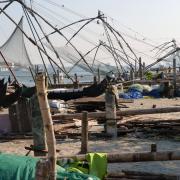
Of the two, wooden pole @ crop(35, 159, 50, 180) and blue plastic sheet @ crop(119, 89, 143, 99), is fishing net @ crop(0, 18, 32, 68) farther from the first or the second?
wooden pole @ crop(35, 159, 50, 180)

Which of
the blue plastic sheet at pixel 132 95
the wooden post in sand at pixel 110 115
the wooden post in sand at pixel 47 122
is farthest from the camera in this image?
the blue plastic sheet at pixel 132 95

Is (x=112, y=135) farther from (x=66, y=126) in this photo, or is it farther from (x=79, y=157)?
(x=79, y=157)

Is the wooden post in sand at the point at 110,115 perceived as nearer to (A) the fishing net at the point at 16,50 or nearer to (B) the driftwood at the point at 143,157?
(B) the driftwood at the point at 143,157

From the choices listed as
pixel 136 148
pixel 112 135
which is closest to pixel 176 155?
pixel 136 148

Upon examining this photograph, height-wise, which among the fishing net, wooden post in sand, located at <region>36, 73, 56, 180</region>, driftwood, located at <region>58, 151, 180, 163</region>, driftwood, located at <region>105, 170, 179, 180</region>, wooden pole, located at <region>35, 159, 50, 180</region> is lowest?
driftwood, located at <region>105, 170, 179, 180</region>

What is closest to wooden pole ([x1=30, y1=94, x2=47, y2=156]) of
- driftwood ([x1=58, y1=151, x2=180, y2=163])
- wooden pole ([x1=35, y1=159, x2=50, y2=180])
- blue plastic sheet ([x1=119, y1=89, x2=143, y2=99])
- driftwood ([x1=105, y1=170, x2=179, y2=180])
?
driftwood ([x1=58, y1=151, x2=180, y2=163])

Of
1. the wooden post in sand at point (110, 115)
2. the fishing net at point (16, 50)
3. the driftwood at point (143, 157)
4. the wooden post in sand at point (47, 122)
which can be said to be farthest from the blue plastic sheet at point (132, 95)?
the wooden post in sand at point (47, 122)

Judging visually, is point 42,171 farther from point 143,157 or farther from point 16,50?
point 16,50

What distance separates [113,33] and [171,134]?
45.0 feet

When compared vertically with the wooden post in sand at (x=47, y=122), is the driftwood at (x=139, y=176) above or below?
below

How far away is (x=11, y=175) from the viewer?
14.3ft

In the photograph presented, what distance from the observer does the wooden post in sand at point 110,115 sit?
9.03 meters

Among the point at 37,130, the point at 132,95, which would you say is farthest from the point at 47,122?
the point at 132,95

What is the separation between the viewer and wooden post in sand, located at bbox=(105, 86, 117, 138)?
9.03 meters
